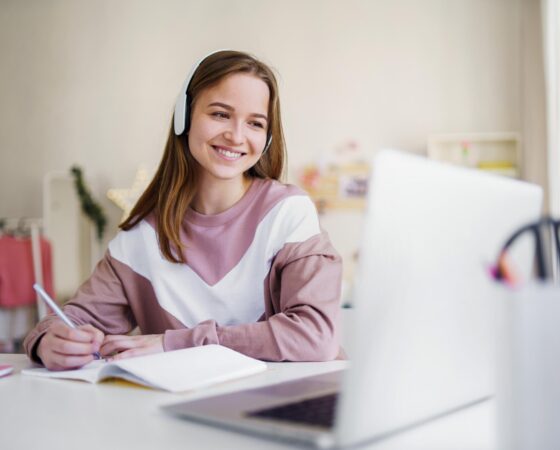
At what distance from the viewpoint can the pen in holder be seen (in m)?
Result: 0.46

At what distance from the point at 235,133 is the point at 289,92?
2.97m

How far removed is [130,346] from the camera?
3.86ft

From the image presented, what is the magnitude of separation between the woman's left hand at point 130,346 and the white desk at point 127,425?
0.18m

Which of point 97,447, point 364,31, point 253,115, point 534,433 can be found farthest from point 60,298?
point 534,433

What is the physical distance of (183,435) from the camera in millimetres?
680

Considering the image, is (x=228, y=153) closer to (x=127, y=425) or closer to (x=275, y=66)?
(x=127, y=425)

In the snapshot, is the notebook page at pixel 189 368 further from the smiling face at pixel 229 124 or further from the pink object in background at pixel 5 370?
the smiling face at pixel 229 124

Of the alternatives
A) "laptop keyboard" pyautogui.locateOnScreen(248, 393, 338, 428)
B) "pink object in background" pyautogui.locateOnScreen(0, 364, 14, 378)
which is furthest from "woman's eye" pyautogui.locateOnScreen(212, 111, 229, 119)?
"laptop keyboard" pyautogui.locateOnScreen(248, 393, 338, 428)

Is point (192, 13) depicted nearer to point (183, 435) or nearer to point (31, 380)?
point (31, 380)

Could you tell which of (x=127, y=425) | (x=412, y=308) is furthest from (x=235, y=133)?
(x=412, y=308)

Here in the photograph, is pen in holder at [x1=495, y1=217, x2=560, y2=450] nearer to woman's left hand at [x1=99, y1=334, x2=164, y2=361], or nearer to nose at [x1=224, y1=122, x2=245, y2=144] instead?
woman's left hand at [x1=99, y1=334, x2=164, y2=361]

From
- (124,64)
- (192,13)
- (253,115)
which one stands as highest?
(192,13)

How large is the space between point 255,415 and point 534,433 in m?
0.29

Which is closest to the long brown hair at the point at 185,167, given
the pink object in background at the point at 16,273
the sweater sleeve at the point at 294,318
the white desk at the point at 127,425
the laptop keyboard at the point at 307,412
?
the sweater sleeve at the point at 294,318
